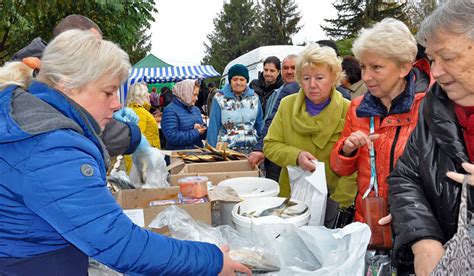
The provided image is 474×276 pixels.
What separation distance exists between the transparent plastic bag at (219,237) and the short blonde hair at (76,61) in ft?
2.19

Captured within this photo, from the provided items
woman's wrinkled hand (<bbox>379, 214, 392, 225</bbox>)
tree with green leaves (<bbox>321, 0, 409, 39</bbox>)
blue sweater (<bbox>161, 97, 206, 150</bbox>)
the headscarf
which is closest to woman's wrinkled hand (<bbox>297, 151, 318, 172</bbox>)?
woman's wrinkled hand (<bbox>379, 214, 392, 225</bbox>)

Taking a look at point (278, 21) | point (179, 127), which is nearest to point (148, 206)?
point (179, 127)

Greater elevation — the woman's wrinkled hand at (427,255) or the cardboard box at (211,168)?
the cardboard box at (211,168)

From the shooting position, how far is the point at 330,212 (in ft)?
6.72

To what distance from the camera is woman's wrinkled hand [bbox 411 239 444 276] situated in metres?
1.23

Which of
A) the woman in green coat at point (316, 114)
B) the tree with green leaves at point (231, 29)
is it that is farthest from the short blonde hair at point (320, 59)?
the tree with green leaves at point (231, 29)

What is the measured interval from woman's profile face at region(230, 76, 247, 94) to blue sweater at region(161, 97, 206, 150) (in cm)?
78

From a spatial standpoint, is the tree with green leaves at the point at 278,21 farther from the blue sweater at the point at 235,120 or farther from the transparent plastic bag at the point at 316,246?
the transparent plastic bag at the point at 316,246

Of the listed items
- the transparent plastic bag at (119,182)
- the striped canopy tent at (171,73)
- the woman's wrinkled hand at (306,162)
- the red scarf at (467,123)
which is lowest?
the transparent plastic bag at (119,182)

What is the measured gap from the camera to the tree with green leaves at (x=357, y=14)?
98.0 ft

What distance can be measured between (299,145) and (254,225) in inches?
41.8

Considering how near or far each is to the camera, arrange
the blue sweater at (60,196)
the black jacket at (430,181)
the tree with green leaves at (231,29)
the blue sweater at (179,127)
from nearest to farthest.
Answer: the blue sweater at (60,196)
the black jacket at (430,181)
the blue sweater at (179,127)
the tree with green leaves at (231,29)

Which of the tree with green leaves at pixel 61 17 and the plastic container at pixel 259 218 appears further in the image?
the tree with green leaves at pixel 61 17

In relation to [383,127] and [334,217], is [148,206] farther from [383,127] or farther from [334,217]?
[383,127]
